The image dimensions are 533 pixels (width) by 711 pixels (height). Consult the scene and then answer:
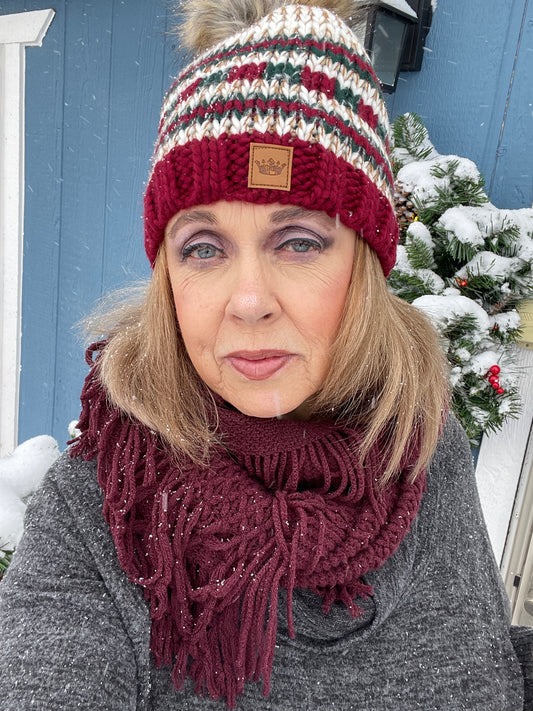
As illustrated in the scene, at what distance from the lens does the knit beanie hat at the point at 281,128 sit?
0.79 metres

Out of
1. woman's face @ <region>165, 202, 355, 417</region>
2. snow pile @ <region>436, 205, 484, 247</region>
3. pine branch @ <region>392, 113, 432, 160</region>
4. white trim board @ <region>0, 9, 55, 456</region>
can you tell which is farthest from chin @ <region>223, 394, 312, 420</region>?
white trim board @ <region>0, 9, 55, 456</region>

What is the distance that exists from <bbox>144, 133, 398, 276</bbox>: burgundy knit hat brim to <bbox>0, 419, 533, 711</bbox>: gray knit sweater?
48cm

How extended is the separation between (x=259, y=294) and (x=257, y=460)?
0.29m

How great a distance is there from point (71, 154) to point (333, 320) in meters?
2.01

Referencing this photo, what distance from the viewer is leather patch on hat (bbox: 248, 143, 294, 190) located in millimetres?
781

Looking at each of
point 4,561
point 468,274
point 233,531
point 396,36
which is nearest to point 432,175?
point 468,274

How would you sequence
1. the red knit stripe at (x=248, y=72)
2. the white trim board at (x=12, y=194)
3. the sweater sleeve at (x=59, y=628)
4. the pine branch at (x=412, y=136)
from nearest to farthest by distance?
the sweater sleeve at (x=59, y=628) → the red knit stripe at (x=248, y=72) → the pine branch at (x=412, y=136) → the white trim board at (x=12, y=194)

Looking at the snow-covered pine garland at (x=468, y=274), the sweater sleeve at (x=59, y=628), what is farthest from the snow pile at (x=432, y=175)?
the sweater sleeve at (x=59, y=628)

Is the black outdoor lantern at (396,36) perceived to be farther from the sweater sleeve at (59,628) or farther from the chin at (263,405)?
the sweater sleeve at (59,628)

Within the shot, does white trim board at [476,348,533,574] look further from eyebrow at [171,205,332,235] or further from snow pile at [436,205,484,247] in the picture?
eyebrow at [171,205,332,235]

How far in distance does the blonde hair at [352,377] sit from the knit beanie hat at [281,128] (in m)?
0.11

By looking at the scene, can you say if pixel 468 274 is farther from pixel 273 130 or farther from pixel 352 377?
pixel 273 130

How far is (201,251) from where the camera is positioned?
0.87 m

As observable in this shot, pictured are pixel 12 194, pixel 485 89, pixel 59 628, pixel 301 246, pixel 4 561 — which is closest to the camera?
pixel 59 628
